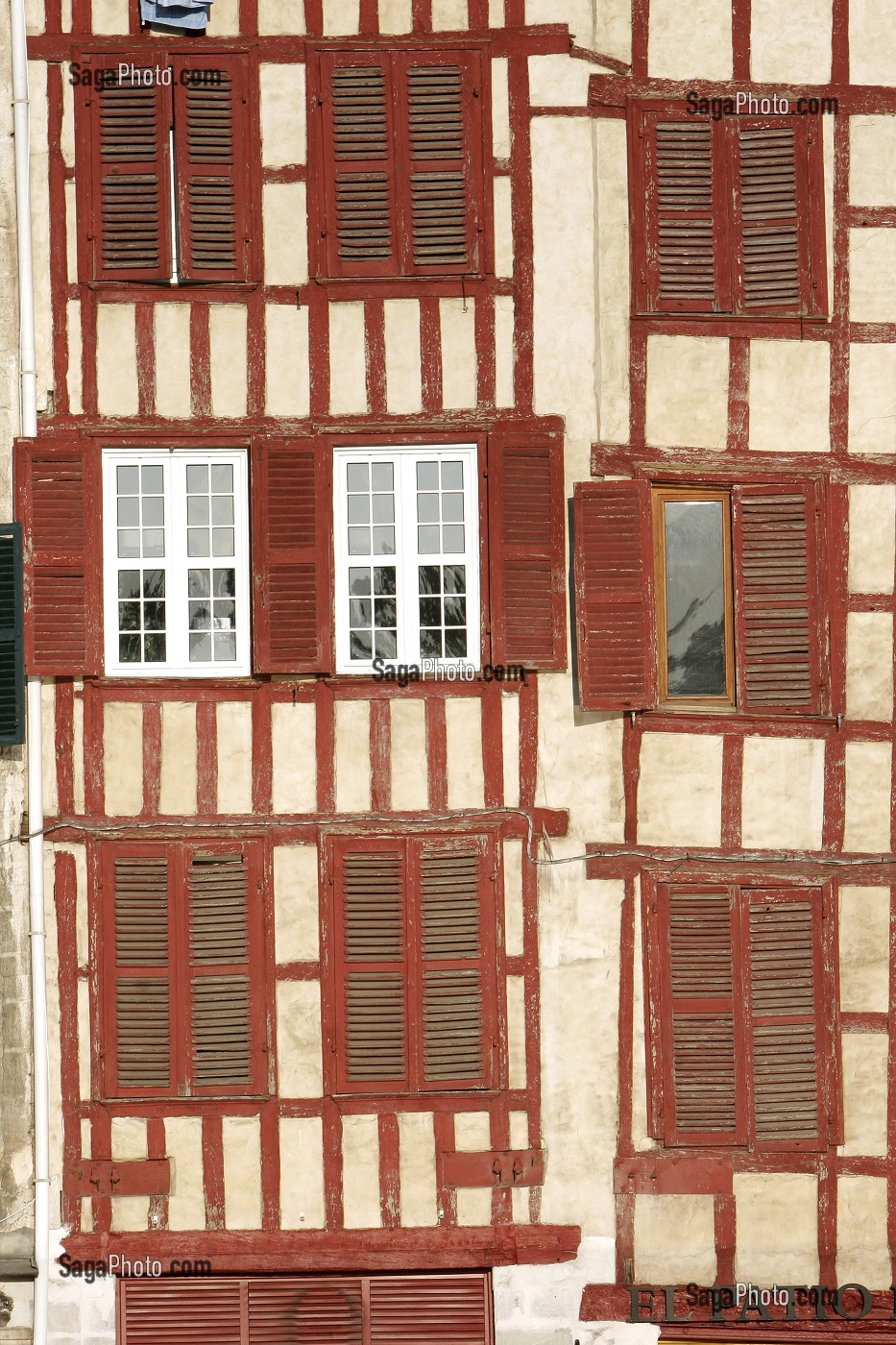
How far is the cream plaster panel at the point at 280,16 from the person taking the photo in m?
10.6

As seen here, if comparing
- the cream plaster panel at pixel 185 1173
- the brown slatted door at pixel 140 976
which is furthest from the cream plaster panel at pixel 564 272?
the cream plaster panel at pixel 185 1173

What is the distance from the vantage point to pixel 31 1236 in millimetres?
10438

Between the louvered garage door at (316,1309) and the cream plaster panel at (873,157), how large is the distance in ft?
25.5

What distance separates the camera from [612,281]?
420 inches

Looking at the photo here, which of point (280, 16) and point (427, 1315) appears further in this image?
point (280, 16)

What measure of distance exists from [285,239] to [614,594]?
129 inches

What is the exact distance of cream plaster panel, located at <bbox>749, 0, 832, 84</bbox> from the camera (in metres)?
10.7

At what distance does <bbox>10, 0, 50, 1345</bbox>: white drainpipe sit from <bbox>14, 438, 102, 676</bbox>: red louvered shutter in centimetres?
23

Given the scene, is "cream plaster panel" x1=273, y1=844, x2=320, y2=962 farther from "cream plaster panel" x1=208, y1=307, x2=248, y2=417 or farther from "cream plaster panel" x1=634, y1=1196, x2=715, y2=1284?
"cream plaster panel" x1=208, y1=307, x2=248, y2=417

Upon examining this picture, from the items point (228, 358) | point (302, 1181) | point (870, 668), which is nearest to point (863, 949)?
point (870, 668)

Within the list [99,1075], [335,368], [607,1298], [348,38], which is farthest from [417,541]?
[607,1298]

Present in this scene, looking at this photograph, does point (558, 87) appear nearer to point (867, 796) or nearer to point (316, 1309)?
point (867, 796)

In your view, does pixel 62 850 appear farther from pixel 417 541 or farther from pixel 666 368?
pixel 666 368

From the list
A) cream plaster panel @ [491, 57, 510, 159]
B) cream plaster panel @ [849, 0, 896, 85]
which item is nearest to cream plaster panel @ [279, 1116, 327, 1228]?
cream plaster panel @ [491, 57, 510, 159]
